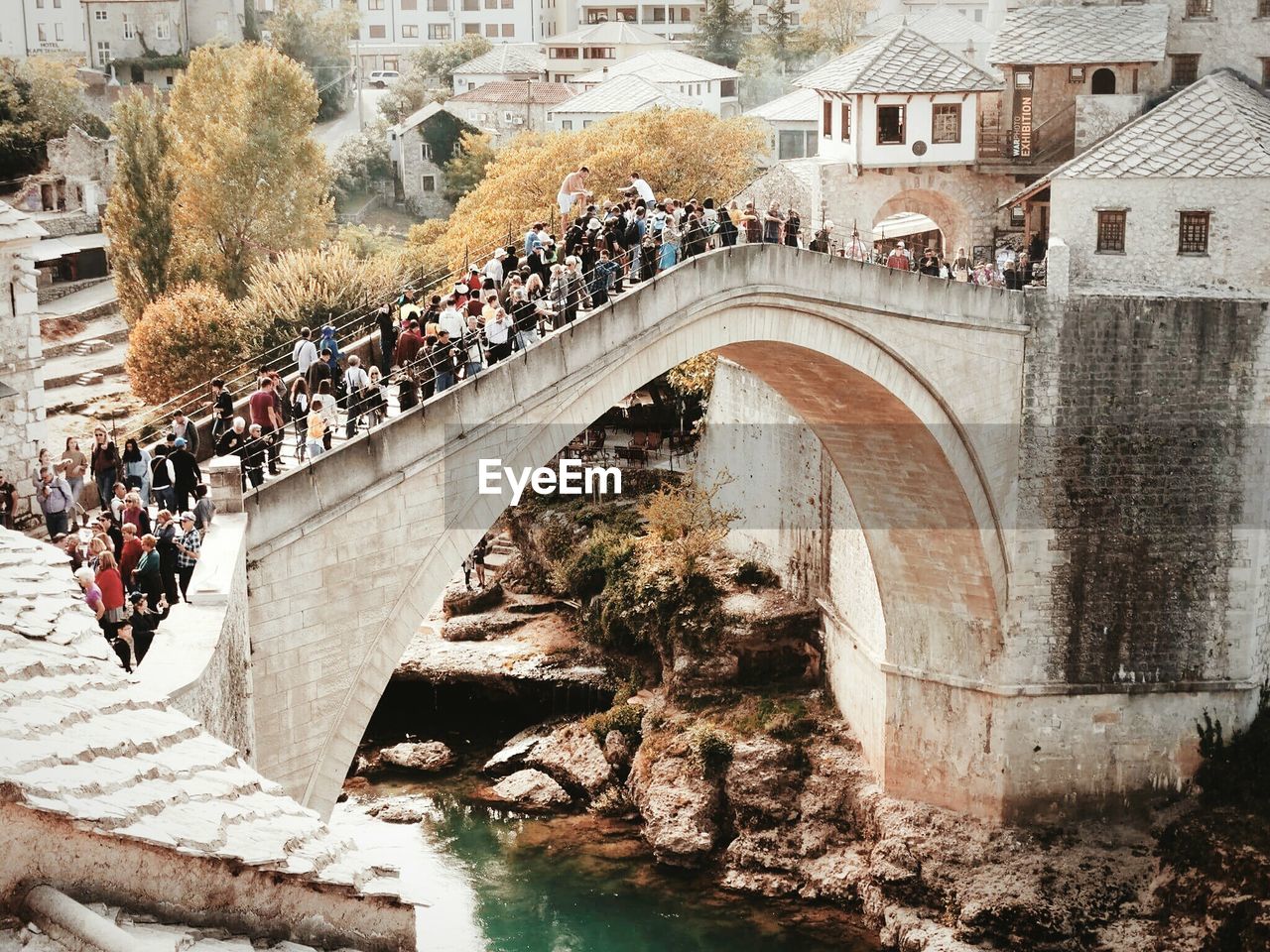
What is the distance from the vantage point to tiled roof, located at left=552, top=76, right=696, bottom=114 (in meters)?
62.4

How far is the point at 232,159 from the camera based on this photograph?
53312mm

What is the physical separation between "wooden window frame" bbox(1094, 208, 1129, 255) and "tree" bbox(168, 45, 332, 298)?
30168 millimetres

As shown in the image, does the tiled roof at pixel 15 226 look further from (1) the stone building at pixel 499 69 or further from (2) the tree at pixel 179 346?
(1) the stone building at pixel 499 69

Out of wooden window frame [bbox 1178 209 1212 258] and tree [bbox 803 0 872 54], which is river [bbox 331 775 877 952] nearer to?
wooden window frame [bbox 1178 209 1212 258]

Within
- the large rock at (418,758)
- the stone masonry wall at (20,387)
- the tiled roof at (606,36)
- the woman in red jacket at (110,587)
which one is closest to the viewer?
the woman in red jacket at (110,587)

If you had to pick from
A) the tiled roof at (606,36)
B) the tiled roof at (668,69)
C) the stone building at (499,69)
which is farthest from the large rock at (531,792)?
the tiled roof at (606,36)

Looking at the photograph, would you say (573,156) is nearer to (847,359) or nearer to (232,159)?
(232,159)

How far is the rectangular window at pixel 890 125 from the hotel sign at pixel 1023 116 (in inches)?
94.9

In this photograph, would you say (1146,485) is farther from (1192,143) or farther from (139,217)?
(139,217)

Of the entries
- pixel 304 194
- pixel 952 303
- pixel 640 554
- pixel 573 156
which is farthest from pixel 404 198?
pixel 952 303

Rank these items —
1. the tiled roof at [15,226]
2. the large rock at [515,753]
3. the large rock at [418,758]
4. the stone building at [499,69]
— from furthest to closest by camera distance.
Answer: the stone building at [499,69]
the large rock at [418,758]
the large rock at [515,753]
the tiled roof at [15,226]

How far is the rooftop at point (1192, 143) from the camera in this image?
1161 inches

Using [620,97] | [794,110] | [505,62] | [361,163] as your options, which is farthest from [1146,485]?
[505,62]

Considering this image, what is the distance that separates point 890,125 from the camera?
34438 mm
